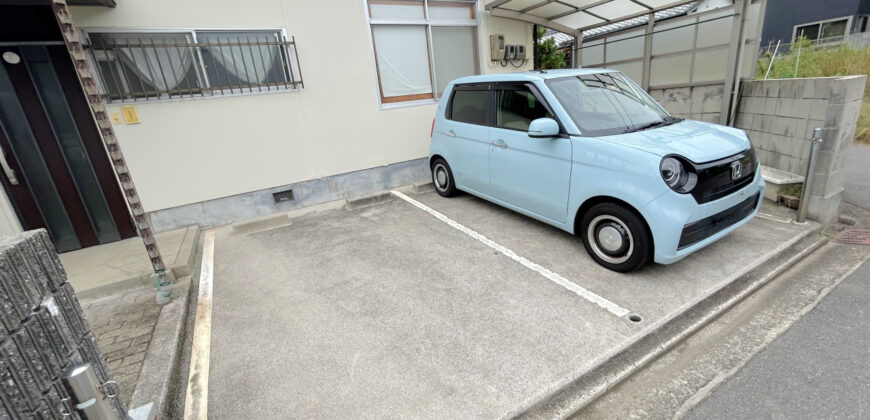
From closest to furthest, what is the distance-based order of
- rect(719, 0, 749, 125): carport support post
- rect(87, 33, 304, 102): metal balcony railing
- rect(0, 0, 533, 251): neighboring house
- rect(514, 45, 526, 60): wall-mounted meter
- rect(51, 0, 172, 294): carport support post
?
rect(51, 0, 172, 294): carport support post, rect(0, 0, 533, 251): neighboring house, rect(87, 33, 304, 102): metal balcony railing, rect(719, 0, 749, 125): carport support post, rect(514, 45, 526, 60): wall-mounted meter

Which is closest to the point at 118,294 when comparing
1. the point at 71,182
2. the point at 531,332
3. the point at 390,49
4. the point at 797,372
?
the point at 71,182

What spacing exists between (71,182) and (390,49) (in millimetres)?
4288

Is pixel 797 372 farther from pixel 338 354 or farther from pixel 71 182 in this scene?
pixel 71 182

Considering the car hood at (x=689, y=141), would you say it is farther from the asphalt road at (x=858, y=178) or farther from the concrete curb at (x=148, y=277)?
the concrete curb at (x=148, y=277)

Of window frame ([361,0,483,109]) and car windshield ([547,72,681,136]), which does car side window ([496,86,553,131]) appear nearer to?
car windshield ([547,72,681,136])

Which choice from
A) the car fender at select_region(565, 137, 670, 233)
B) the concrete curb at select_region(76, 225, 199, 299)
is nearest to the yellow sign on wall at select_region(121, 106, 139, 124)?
the concrete curb at select_region(76, 225, 199, 299)

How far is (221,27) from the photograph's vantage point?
4461mm

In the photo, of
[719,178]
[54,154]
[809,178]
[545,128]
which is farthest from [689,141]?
[54,154]

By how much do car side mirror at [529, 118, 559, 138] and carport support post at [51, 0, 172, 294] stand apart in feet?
10.9

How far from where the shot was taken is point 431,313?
281cm

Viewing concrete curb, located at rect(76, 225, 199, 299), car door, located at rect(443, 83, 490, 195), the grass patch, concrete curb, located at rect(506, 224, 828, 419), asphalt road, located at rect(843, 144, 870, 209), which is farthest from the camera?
the grass patch

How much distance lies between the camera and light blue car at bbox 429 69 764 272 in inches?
108

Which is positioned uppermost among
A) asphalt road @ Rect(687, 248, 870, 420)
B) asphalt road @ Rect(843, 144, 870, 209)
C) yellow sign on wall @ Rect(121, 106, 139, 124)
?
yellow sign on wall @ Rect(121, 106, 139, 124)

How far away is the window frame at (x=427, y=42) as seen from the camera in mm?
5309
